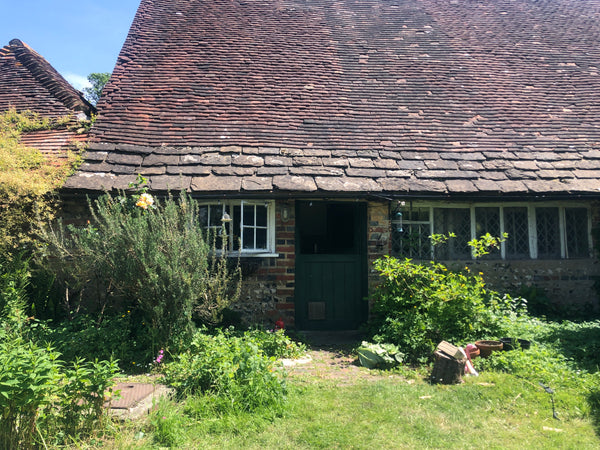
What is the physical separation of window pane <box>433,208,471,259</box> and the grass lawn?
3.33 meters

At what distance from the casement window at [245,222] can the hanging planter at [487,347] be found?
3470mm

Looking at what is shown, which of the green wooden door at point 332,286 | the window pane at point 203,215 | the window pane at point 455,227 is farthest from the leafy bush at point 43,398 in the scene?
the window pane at point 455,227

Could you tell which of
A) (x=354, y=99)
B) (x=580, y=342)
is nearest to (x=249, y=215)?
(x=354, y=99)

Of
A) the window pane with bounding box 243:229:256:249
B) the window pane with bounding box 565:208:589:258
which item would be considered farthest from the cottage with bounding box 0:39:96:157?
the window pane with bounding box 565:208:589:258

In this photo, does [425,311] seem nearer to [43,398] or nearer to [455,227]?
[455,227]

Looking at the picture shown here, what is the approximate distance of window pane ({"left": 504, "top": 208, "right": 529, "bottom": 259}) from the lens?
7.75 m

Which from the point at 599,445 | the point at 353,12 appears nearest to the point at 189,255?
the point at 599,445

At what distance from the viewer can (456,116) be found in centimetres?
848

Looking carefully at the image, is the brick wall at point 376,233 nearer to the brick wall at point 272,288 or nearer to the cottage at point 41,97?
the brick wall at point 272,288

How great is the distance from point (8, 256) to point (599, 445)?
7355 mm

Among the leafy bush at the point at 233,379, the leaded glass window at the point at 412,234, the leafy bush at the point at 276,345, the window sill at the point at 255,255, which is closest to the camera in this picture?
the leafy bush at the point at 233,379

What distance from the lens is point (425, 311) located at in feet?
19.4

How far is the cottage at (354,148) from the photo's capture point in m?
6.95

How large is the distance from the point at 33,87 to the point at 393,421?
32.3 feet
